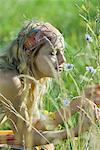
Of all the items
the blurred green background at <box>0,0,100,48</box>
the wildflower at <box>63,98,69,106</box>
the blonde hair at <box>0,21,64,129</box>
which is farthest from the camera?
the blurred green background at <box>0,0,100,48</box>

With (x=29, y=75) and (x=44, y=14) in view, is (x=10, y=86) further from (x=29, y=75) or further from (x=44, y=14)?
(x=44, y=14)

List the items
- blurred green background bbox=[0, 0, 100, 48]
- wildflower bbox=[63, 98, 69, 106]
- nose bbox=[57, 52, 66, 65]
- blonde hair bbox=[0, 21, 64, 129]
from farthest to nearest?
blurred green background bbox=[0, 0, 100, 48] → blonde hair bbox=[0, 21, 64, 129] → nose bbox=[57, 52, 66, 65] → wildflower bbox=[63, 98, 69, 106]

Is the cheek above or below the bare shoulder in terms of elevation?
above

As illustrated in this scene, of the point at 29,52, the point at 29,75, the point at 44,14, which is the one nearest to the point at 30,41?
the point at 29,52

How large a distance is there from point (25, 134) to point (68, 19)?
12.3 feet

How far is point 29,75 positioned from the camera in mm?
3551

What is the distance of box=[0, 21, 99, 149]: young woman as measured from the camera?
3.45 m

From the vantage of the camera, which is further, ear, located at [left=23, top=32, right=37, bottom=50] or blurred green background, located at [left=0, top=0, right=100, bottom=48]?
blurred green background, located at [left=0, top=0, right=100, bottom=48]

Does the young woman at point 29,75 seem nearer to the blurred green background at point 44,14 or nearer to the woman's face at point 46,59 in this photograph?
the woman's face at point 46,59

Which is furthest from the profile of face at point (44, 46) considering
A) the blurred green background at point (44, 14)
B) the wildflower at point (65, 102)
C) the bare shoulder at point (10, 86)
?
the blurred green background at point (44, 14)

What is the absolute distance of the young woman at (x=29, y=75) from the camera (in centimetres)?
345

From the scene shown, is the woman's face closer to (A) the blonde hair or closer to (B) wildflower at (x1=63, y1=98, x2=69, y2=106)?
(A) the blonde hair

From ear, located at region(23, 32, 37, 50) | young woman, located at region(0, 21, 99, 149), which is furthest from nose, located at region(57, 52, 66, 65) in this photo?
ear, located at region(23, 32, 37, 50)

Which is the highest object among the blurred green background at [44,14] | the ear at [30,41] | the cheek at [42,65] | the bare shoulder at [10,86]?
the blurred green background at [44,14]
